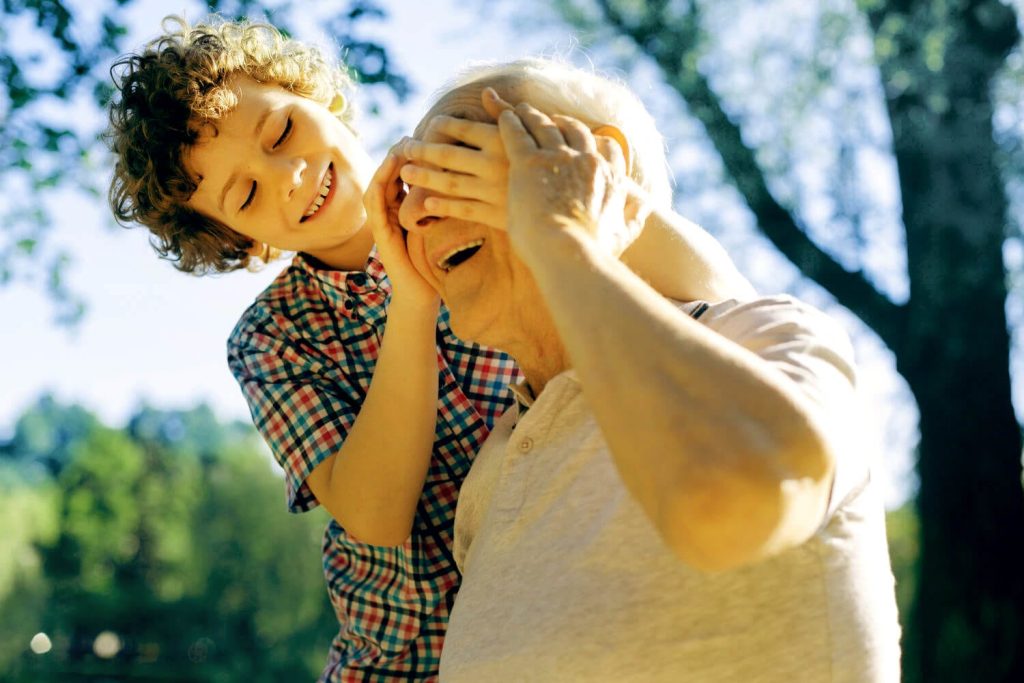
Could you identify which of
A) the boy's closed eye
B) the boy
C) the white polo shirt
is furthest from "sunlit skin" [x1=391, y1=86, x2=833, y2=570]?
the boy's closed eye

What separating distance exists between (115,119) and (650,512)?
2.12 m

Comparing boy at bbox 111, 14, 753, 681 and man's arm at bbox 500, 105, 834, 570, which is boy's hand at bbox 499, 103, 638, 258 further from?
boy at bbox 111, 14, 753, 681

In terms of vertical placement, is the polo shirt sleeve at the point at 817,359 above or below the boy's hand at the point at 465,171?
below

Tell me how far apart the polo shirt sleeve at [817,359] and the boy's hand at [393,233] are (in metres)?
0.70

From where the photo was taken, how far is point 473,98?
186cm

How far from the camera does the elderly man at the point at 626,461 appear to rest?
1124 millimetres

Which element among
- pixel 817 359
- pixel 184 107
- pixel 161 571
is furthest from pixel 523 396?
pixel 161 571

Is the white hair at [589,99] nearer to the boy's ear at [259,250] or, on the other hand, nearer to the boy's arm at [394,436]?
the boy's arm at [394,436]

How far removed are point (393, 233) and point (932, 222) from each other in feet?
25.0

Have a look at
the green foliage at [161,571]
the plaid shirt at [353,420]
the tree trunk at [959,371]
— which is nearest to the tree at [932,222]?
the tree trunk at [959,371]

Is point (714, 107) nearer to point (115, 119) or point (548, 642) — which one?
point (115, 119)

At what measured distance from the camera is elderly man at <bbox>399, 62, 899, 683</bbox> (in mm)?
1124

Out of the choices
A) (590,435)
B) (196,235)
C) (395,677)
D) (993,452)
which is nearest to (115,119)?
(196,235)

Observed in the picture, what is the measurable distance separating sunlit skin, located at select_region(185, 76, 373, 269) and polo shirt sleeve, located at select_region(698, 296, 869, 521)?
1189 mm
